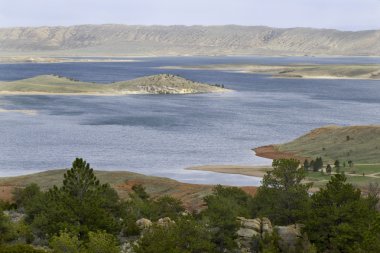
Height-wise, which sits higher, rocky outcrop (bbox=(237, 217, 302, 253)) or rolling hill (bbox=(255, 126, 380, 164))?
rocky outcrop (bbox=(237, 217, 302, 253))

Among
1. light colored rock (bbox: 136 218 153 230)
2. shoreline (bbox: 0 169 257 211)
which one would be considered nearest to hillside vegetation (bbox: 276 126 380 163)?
shoreline (bbox: 0 169 257 211)

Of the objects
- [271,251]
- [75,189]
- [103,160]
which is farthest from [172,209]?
[103,160]

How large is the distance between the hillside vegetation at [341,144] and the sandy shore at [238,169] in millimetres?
14947

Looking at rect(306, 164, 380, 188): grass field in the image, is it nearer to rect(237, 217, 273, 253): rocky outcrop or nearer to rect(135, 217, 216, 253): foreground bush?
rect(237, 217, 273, 253): rocky outcrop

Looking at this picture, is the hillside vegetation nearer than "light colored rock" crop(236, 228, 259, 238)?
No

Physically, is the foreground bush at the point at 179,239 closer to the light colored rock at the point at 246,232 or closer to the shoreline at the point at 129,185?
the light colored rock at the point at 246,232

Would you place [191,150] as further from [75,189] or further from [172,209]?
[75,189]

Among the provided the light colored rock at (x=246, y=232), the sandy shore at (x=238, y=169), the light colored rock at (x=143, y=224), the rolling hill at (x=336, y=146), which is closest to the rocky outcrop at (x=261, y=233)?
the light colored rock at (x=246, y=232)

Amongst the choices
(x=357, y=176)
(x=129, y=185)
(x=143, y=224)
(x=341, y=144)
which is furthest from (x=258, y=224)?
(x=341, y=144)

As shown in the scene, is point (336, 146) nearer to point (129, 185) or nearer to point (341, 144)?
point (341, 144)

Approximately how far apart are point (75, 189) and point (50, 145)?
6998cm

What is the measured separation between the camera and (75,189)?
44156 millimetres

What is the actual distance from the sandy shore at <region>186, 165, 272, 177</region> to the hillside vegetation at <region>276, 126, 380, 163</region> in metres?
14.9

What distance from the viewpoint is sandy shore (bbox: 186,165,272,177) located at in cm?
8750
